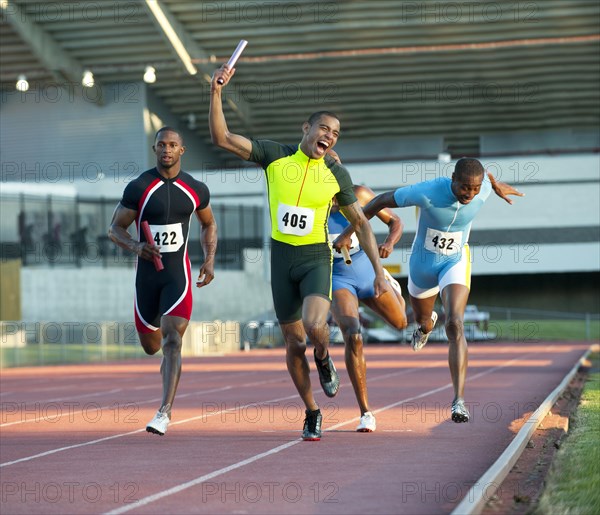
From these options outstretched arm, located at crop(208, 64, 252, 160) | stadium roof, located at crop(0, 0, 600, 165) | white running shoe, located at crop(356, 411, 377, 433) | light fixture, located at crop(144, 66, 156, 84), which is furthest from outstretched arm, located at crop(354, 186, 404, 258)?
light fixture, located at crop(144, 66, 156, 84)

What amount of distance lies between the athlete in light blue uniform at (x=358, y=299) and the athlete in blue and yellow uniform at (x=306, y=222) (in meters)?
0.82

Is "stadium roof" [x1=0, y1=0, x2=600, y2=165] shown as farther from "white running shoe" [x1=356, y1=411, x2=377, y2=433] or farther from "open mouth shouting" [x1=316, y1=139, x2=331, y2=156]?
"open mouth shouting" [x1=316, y1=139, x2=331, y2=156]

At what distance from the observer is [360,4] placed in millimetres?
38062

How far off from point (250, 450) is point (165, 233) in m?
1.81

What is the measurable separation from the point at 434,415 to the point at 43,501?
19.2 ft

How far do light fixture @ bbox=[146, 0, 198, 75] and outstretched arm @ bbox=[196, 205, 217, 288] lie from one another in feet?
91.7

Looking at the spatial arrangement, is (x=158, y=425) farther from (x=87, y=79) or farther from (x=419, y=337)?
(x=87, y=79)

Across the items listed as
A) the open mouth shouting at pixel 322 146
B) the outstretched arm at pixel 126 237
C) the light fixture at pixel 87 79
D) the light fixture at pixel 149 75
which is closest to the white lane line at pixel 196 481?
the outstretched arm at pixel 126 237

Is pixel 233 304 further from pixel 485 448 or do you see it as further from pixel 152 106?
pixel 485 448

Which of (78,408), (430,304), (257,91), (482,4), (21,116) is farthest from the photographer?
(21,116)

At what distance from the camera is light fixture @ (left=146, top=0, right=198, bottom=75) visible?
3747 cm

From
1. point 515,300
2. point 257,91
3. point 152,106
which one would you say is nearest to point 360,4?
point 257,91

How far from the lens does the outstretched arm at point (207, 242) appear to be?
32.1 ft

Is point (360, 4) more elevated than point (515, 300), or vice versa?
point (360, 4)
